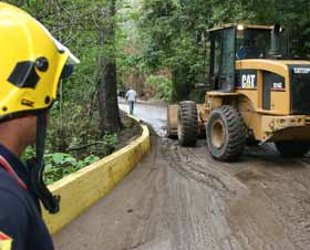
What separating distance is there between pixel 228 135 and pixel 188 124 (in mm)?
2491

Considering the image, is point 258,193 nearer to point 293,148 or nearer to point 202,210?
point 202,210

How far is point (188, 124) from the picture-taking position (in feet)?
46.8

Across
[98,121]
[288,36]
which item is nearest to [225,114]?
[288,36]

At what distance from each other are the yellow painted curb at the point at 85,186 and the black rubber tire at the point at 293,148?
12.3ft

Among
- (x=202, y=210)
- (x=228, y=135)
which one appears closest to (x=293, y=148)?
(x=228, y=135)

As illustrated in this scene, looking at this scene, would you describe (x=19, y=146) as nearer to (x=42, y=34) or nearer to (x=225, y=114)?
(x=42, y=34)

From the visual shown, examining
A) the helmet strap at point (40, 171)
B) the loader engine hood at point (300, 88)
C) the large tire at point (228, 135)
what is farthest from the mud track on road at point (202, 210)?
the helmet strap at point (40, 171)

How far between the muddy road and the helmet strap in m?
4.68

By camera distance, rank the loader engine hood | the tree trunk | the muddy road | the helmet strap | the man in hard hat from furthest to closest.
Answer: the tree trunk
the loader engine hood
the muddy road
the helmet strap
the man in hard hat

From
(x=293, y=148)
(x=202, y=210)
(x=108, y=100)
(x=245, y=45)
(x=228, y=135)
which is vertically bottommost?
(x=202, y=210)

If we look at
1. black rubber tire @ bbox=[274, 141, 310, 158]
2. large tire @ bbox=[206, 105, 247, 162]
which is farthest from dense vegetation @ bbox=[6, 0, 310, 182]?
black rubber tire @ bbox=[274, 141, 310, 158]

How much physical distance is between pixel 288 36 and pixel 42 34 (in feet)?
39.3

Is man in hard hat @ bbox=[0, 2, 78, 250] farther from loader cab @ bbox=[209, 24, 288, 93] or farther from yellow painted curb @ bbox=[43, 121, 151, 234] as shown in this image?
loader cab @ bbox=[209, 24, 288, 93]

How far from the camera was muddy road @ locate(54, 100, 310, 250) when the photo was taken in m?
6.61
